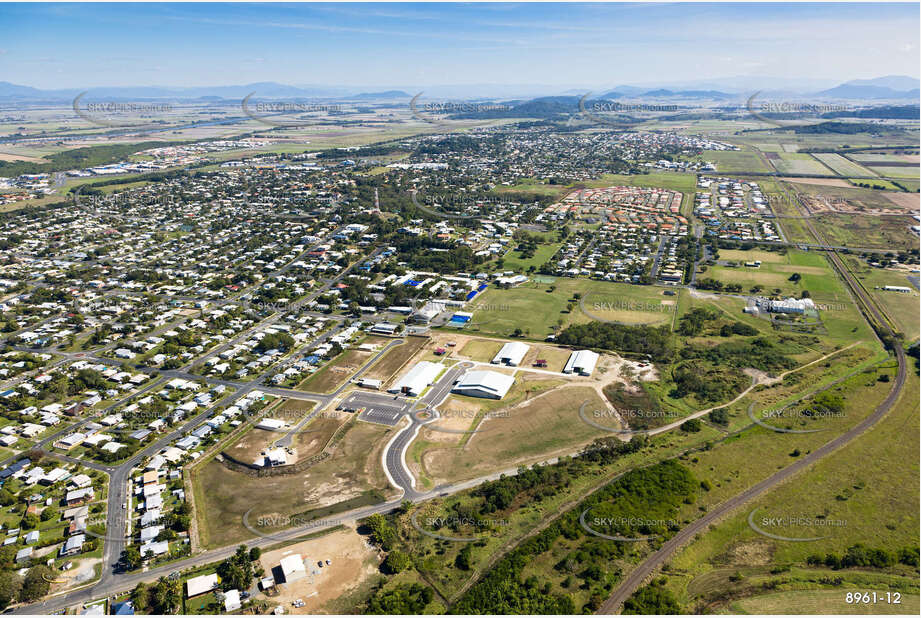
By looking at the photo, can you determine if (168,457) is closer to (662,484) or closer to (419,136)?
(662,484)

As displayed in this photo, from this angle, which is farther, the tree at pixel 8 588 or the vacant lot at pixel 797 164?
the vacant lot at pixel 797 164

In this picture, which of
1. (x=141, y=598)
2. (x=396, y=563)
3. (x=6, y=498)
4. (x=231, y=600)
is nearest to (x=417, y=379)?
(x=396, y=563)

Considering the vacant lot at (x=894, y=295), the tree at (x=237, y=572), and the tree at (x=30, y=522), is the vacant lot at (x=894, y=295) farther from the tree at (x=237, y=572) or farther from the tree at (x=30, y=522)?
the tree at (x=30, y=522)

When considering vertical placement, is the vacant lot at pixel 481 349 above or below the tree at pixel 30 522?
above

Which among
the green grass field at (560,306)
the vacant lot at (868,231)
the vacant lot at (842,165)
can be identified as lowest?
the green grass field at (560,306)

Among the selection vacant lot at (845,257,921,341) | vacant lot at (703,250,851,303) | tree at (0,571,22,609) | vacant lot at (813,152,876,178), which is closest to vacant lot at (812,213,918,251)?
vacant lot at (845,257,921,341)

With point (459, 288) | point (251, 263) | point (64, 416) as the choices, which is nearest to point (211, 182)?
point (251, 263)

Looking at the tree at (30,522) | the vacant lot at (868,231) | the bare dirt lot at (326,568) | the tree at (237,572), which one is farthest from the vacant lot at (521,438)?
the vacant lot at (868,231)

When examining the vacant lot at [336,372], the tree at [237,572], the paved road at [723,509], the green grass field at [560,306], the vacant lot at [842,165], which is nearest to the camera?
the paved road at [723,509]
